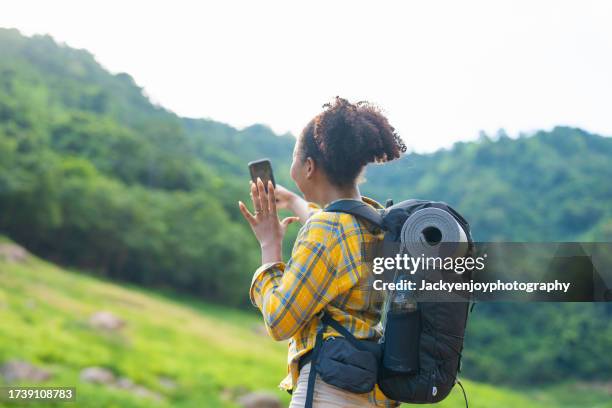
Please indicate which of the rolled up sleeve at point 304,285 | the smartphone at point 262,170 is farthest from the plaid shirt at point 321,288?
the smartphone at point 262,170

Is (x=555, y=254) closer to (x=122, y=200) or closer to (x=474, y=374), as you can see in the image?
(x=122, y=200)

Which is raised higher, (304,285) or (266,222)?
(266,222)

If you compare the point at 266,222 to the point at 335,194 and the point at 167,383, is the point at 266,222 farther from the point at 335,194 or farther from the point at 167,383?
the point at 167,383

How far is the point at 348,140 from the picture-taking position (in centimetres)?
175

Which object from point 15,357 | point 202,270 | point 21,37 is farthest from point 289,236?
point 21,37

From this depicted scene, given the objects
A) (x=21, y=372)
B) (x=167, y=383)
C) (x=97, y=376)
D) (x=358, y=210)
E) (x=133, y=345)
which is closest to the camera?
(x=358, y=210)

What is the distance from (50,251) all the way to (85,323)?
19.8 meters

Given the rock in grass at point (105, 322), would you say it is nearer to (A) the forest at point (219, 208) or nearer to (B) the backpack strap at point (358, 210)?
(A) the forest at point (219, 208)

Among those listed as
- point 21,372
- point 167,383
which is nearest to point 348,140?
point 21,372

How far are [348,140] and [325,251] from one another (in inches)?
12.5

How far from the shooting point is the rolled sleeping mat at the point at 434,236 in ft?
5.26

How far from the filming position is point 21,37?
242 feet

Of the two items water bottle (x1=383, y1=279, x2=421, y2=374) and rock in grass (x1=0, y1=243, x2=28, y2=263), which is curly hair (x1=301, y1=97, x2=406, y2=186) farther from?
rock in grass (x1=0, y1=243, x2=28, y2=263)

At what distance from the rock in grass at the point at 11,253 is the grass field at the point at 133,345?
57 centimetres
